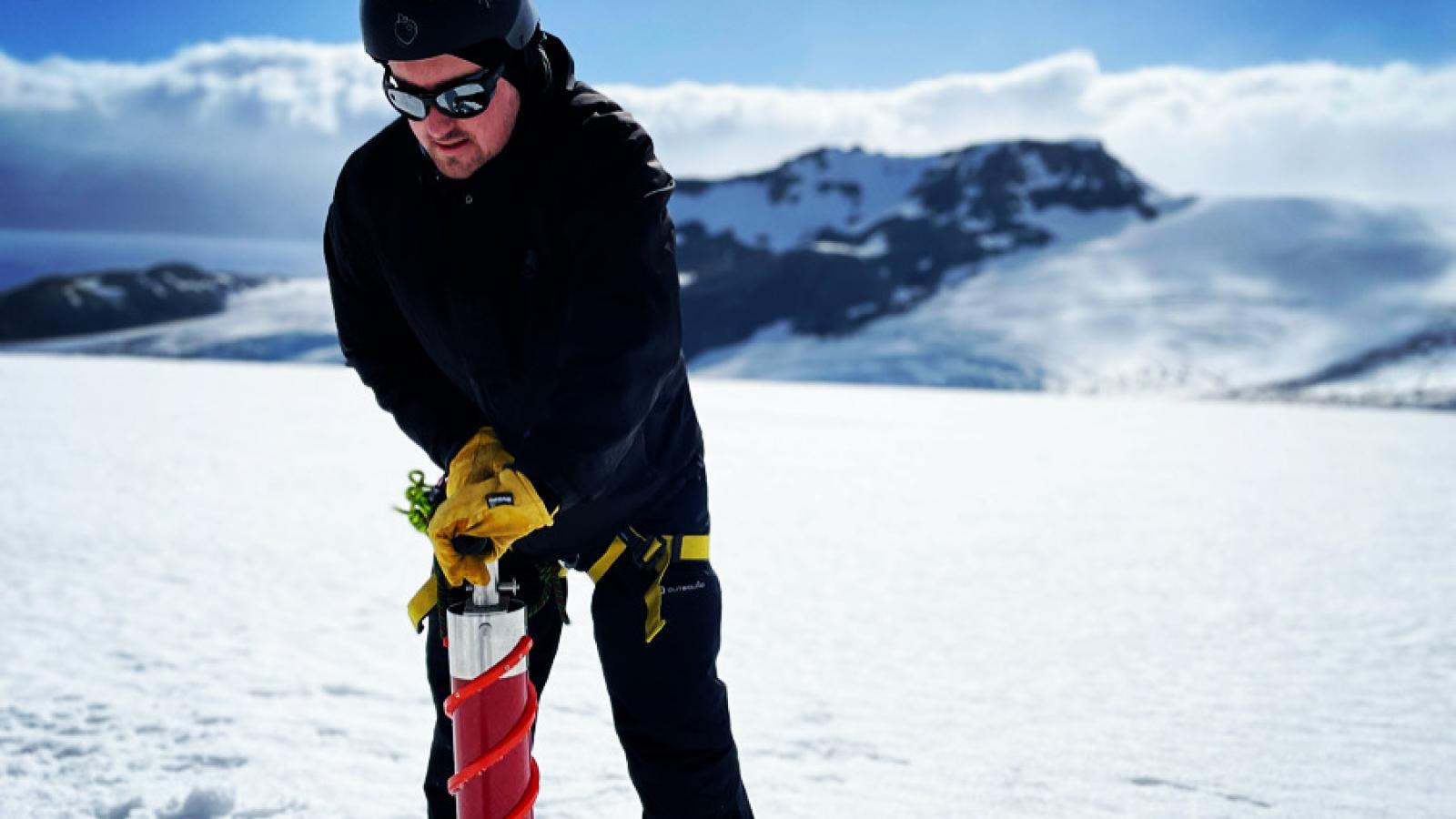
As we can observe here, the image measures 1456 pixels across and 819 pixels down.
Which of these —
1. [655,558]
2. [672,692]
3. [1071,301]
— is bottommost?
[672,692]

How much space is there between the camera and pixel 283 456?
9641mm

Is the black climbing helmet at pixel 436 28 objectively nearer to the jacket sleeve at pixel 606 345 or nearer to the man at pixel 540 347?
the man at pixel 540 347

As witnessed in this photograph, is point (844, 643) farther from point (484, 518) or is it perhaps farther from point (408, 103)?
point (408, 103)

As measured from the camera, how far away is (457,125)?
1.69 metres

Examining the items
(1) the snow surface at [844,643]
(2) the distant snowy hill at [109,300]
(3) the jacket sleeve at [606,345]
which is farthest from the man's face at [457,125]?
(2) the distant snowy hill at [109,300]

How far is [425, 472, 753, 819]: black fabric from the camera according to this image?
1.93 meters

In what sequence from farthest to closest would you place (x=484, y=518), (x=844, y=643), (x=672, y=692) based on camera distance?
(x=844, y=643) < (x=672, y=692) < (x=484, y=518)

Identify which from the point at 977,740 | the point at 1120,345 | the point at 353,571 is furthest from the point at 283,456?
the point at 1120,345

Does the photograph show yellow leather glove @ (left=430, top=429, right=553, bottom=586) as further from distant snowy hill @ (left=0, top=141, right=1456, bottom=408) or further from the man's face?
distant snowy hill @ (left=0, top=141, right=1456, bottom=408)

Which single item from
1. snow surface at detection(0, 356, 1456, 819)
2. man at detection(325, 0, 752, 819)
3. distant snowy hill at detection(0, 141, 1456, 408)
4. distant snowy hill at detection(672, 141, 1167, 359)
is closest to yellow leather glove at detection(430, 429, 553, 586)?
man at detection(325, 0, 752, 819)

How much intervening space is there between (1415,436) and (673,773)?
17115 mm

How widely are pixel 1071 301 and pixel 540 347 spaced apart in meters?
59.8

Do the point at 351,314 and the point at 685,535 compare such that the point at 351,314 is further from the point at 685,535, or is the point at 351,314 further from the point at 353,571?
the point at 353,571

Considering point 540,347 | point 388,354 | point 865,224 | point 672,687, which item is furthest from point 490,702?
point 865,224
